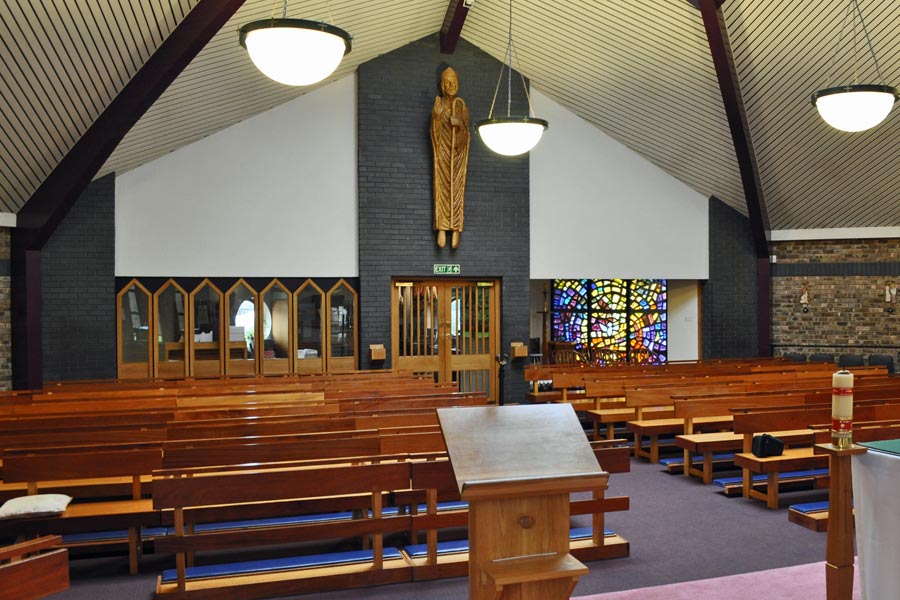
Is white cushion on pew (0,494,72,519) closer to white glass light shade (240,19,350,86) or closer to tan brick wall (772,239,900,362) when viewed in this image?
white glass light shade (240,19,350,86)

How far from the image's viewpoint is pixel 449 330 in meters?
11.3

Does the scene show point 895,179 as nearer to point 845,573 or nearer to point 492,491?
point 845,573

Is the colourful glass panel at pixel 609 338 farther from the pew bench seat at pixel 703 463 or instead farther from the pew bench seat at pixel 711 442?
the pew bench seat at pixel 711 442

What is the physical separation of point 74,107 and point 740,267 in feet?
30.6

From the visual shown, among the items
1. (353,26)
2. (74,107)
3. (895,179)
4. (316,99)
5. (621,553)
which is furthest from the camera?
(316,99)

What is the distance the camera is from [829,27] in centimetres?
796

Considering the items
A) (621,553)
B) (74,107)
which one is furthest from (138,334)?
(621,553)

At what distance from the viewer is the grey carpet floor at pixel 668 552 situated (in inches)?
157

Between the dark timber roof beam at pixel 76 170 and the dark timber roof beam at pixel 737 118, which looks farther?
the dark timber roof beam at pixel 737 118

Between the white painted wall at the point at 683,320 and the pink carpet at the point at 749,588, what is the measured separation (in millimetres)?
8841

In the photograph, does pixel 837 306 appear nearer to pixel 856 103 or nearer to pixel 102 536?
pixel 856 103

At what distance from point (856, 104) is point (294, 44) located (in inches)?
194

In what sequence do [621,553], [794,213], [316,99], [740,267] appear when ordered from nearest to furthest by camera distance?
[621,553] < [316,99] < [794,213] < [740,267]

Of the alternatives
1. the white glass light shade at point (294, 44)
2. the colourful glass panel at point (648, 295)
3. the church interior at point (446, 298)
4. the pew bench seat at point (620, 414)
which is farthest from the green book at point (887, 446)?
the colourful glass panel at point (648, 295)
